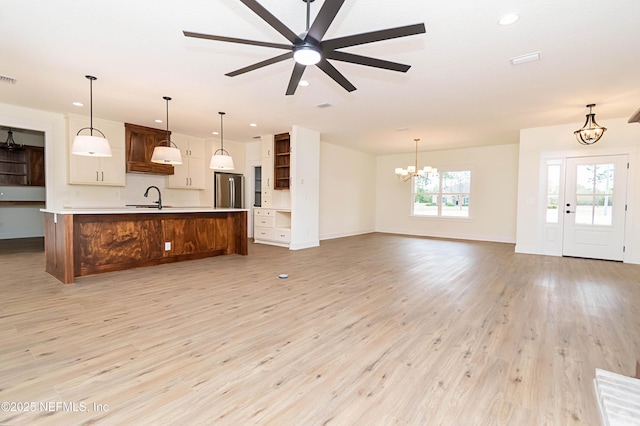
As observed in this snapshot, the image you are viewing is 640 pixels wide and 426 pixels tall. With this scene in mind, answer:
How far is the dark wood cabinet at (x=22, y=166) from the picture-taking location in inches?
286

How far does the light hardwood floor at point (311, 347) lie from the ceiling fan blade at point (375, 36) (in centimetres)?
225

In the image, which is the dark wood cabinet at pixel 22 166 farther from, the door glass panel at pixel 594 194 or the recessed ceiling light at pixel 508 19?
the door glass panel at pixel 594 194

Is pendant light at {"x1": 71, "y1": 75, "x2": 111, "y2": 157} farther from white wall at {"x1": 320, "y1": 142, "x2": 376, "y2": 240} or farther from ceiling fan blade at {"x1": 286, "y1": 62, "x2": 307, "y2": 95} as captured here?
white wall at {"x1": 320, "y1": 142, "x2": 376, "y2": 240}

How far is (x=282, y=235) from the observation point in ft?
22.7

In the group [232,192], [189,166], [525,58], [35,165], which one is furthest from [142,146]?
[525,58]

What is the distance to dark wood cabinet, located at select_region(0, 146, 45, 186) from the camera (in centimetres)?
727

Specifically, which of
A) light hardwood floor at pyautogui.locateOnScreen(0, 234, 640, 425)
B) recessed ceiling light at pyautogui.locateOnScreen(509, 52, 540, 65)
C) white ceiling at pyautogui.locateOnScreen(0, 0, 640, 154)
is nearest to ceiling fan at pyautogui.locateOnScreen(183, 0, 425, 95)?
white ceiling at pyautogui.locateOnScreen(0, 0, 640, 154)

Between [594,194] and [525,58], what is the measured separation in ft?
14.1

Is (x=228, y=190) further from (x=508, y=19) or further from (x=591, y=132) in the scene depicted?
(x=591, y=132)

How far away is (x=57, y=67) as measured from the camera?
3.61 m

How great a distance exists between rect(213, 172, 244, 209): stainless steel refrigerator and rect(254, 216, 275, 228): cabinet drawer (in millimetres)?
1062

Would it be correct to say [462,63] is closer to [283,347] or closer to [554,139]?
[283,347]

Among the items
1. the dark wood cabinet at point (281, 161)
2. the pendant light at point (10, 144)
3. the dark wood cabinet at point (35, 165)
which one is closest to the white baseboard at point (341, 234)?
the dark wood cabinet at point (281, 161)

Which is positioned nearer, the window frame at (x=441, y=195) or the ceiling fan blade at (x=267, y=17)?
the ceiling fan blade at (x=267, y=17)
